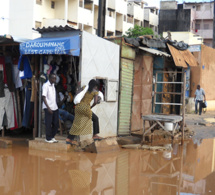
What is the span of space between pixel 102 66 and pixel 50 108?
1.75 meters

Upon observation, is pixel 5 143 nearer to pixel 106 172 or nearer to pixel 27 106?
pixel 27 106

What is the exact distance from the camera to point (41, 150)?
24.9 ft

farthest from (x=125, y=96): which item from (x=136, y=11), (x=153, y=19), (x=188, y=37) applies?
(x=153, y=19)

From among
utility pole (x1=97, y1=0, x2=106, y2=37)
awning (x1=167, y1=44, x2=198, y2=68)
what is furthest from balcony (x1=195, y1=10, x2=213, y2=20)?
utility pole (x1=97, y1=0, x2=106, y2=37)

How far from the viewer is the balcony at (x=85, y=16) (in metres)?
35.4

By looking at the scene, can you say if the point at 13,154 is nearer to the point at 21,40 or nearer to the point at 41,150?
the point at 41,150

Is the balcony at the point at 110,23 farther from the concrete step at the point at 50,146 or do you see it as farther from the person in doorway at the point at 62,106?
the concrete step at the point at 50,146

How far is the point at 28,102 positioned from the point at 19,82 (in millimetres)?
591

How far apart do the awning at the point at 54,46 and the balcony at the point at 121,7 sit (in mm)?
37233

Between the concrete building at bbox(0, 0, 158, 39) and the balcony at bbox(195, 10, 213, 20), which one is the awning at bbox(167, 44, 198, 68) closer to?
the concrete building at bbox(0, 0, 158, 39)

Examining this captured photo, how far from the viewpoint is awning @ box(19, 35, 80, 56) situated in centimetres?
723

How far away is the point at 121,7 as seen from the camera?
44344mm

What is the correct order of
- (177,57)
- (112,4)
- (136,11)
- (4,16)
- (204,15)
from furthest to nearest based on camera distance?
(204,15) < (136,11) < (112,4) < (4,16) < (177,57)

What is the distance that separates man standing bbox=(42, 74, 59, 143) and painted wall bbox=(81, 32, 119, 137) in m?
0.70
